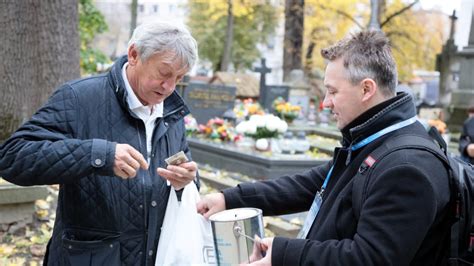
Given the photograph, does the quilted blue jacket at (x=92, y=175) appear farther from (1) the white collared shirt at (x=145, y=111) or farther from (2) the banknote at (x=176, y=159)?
(2) the banknote at (x=176, y=159)

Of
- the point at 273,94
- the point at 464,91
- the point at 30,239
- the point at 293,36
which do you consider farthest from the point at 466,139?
the point at 293,36

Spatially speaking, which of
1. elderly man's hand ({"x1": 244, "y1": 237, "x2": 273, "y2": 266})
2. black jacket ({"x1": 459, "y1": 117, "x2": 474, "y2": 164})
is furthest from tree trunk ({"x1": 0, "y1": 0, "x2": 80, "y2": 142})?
black jacket ({"x1": 459, "y1": 117, "x2": 474, "y2": 164})

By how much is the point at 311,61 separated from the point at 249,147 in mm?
21587

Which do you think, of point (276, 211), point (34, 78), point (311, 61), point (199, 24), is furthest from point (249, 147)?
point (199, 24)

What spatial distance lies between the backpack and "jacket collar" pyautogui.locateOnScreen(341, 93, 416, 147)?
67mm

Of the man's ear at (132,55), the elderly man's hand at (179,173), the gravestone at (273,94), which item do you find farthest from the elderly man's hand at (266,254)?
the gravestone at (273,94)

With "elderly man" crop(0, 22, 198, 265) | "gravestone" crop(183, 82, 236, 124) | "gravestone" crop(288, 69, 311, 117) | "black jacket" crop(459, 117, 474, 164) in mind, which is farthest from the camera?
"gravestone" crop(288, 69, 311, 117)

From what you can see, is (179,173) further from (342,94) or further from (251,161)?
(251,161)

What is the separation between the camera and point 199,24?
3738 cm

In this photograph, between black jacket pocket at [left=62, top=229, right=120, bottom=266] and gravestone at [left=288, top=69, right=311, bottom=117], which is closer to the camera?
black jacket pocket at [left=62, top=229, right=120, bottom=266]

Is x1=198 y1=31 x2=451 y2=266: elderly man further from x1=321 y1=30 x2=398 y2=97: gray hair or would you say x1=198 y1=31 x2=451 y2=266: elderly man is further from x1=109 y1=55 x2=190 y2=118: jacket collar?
x1=109 y1=55 x2=190 y2=118: jacket collar

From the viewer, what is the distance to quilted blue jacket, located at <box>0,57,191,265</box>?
2.02m

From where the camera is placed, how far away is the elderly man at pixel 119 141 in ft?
7.10

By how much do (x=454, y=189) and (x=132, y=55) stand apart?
4.40 feet
